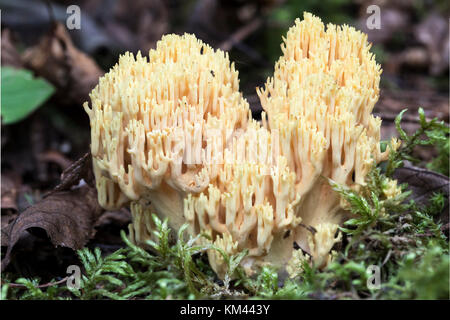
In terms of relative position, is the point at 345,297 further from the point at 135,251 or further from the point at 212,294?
the point at 135,251

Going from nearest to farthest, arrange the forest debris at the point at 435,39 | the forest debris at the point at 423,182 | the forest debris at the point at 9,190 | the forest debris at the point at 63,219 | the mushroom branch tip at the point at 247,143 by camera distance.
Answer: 1. the mushroom branch tip at the point at 247,143
2. the forest debris at the point at 63,219
3. the forest debris at the point at 423,182
4. the forest debris at the point at 9,190
5. the forest debris at the point at 435,39

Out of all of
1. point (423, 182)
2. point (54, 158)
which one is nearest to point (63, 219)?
point (54, 158)

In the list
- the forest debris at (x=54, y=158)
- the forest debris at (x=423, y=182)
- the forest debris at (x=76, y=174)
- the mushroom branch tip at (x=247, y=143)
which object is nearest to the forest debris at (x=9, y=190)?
the forest debris at (x=76, y=174)

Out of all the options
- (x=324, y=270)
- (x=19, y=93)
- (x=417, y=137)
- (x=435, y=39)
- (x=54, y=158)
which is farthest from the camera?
(x=435, y=39)

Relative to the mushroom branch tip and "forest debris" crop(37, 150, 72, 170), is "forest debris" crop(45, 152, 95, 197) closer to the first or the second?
the mushroom branch tip

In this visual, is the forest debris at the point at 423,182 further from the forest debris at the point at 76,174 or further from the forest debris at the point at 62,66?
the forest debris at the point at 62,66

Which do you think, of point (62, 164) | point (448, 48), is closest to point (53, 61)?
point (62, 164)

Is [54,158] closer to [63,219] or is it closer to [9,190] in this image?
[9,190]

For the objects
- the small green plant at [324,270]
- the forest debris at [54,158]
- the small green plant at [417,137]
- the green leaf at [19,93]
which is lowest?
the small green plant at [324,270]
